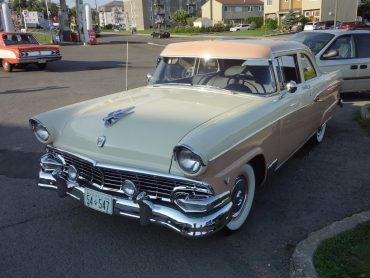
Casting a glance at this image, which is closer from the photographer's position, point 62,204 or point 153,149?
point 153,149

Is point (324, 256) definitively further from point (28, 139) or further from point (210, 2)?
point (210, 2)

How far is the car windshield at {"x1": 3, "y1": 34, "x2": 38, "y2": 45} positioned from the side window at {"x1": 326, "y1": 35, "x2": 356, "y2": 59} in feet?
40.6

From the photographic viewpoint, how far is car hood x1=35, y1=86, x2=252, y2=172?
3.16m

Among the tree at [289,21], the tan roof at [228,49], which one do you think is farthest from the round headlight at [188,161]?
the tree at [289,21]

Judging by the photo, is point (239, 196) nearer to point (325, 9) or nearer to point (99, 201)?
point (99, 201)

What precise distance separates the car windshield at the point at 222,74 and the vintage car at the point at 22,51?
12326 millimetres

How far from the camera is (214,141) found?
3.05 m

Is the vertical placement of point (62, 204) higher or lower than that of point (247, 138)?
lower

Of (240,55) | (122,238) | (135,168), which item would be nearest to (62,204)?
(122,238)

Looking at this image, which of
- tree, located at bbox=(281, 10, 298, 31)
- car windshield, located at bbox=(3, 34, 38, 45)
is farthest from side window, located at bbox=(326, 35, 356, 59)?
tree, located at bbox=(281, 10, 298, 31)

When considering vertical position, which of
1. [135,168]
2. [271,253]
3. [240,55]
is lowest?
[271,253]

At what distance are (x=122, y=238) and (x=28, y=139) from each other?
3.78m

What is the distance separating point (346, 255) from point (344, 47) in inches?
273

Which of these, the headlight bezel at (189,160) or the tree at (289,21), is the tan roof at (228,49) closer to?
the headlight bezel at (189,160)
